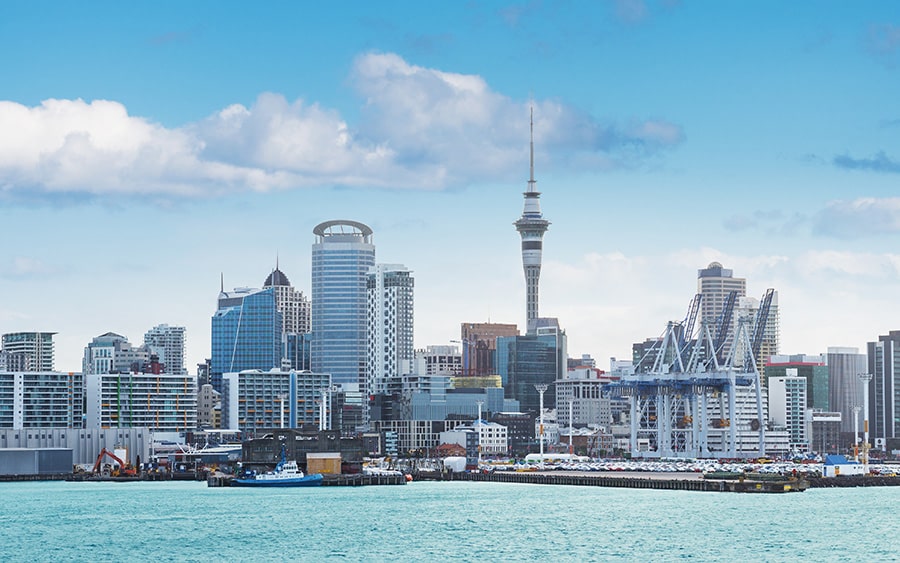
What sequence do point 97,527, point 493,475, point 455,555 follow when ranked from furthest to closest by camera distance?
point 493,475
point 97,527
point 455,555

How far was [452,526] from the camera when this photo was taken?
101062 mm

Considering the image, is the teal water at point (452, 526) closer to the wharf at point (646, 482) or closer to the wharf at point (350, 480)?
the wharf at point (646, 482)

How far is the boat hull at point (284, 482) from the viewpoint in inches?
6024

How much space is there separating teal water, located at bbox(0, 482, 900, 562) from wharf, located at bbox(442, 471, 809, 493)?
296 cm

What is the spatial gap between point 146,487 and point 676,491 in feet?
168

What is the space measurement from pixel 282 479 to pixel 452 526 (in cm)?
5415

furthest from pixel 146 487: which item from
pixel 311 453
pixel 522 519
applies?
pixel 522 519

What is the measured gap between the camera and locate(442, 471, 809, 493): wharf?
139 m

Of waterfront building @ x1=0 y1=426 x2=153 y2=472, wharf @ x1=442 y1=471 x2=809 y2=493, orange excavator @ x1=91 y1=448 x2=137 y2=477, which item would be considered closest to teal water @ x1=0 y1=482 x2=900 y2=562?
wharf @ x1=442 y1=471 x2=809 y2=493

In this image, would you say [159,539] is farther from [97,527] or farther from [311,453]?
[311,453]

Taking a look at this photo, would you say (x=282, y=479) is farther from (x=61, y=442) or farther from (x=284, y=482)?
(x=61, y=442)

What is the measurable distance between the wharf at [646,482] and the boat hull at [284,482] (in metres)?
21.8

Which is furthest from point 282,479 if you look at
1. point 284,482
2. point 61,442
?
point 61,442

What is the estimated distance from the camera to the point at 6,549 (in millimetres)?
89688
